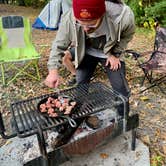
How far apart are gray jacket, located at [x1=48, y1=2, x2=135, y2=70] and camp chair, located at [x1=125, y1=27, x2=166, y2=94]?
1.33 meters

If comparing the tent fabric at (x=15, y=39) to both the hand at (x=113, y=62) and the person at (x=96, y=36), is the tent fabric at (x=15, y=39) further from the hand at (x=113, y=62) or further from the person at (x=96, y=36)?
the hand at (x=113, y=62)

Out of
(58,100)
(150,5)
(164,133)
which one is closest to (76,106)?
(58,100)

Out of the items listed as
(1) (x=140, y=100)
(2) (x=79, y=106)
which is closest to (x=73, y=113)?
(2) (x=79, y=106)

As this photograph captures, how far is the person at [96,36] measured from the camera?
6.85 feet

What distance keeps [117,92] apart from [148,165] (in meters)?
0.74

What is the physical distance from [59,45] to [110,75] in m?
0.56

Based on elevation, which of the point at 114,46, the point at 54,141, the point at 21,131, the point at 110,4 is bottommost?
the point at 54,141

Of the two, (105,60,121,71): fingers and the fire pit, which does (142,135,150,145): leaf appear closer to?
the fire pit

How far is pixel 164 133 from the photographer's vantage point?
3.12m

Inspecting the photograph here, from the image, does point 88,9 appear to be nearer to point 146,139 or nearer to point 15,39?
point 146,139

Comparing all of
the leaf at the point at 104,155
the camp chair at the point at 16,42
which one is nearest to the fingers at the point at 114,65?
the leaf at the point at 104,155

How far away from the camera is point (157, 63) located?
402cm

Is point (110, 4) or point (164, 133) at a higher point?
point (110, 4)

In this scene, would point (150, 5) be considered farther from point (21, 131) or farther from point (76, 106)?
point (21, 131)
